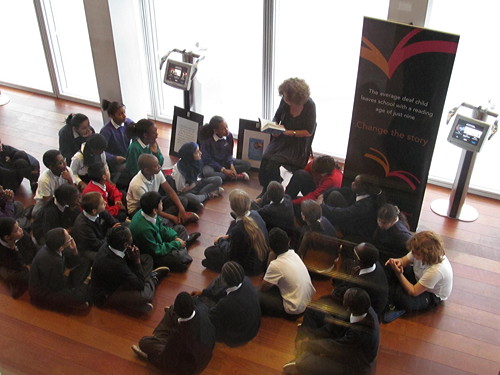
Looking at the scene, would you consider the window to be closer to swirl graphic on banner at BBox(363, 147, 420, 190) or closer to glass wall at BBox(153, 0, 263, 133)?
swirl graphic on banner at BBox(363, 147, 420, 190)

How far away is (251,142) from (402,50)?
5.66ft

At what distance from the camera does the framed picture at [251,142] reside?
15.9 ft

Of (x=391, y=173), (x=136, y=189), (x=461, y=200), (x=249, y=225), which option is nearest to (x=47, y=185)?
(x=136, y=189)

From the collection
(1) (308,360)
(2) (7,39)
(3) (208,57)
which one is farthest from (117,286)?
(2) (7,39)

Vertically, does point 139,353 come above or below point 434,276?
below

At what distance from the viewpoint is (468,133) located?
12.8ft

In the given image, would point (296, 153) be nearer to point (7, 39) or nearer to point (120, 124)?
point (120, 124)

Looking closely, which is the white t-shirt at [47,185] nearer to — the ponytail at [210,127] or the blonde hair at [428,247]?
the ponytail at [210,127]

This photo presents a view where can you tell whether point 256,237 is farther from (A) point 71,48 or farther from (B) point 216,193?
(A) point 71,48

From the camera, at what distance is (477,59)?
449 centimetres

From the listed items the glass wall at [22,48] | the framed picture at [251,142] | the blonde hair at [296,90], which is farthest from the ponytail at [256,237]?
the glass wall at [22,48]

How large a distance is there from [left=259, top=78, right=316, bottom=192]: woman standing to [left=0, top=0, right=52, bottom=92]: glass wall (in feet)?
10.6

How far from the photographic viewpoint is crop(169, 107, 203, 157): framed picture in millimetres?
4973

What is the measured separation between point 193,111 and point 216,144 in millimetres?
577
